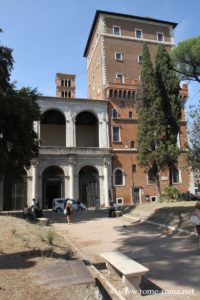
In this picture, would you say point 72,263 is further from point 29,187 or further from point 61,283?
point 29,187

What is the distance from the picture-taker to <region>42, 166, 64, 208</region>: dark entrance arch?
40.3m

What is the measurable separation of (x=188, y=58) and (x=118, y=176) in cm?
2126

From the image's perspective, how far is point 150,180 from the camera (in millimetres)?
42438

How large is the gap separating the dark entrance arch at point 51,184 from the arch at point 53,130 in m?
5.38

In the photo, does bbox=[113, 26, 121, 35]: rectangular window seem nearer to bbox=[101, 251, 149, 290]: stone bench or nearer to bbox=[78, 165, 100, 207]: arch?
bbox=[78, 165, 100, 207]: arch

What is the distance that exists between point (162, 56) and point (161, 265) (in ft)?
76.4

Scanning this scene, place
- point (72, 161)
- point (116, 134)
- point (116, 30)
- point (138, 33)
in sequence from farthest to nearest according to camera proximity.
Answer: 1. point (138, 33)
2. point (116, 30)
3. point (116, 134)
4. point (72, 161)

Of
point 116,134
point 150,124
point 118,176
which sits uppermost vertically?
point 116,134

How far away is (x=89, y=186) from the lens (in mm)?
41594

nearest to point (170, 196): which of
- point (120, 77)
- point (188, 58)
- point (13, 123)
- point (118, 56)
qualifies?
point (188, 58)

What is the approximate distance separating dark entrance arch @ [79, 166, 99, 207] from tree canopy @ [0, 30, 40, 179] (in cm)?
1777

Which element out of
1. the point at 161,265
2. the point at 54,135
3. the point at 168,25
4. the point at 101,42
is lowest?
the point at 161,265

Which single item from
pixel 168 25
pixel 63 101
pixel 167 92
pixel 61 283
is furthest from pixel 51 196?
pixel 61 283

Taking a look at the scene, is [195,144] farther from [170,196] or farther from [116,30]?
[116,30]
